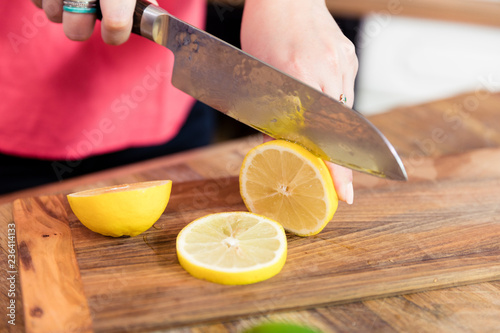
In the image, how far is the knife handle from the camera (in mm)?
1054

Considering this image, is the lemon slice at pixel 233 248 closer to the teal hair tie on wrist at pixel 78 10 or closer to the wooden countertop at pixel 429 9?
the teal hair tie on wrist at pixel 78 10

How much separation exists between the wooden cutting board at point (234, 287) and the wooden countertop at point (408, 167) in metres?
0.02

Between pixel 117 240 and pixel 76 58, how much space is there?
1.87 feet

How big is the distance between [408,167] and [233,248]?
2.34 feet

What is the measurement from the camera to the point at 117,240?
1027 mm

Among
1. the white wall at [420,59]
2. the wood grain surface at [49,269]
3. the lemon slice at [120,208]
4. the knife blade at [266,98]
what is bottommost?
the white wall at [420,59]

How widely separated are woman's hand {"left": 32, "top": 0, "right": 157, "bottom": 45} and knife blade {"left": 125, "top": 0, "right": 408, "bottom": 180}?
0.04 metres

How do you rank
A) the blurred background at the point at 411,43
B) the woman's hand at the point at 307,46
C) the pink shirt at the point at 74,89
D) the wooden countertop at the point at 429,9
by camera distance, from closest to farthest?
the woman's hand at the point at 307,46 < the pink shirt at the point at 74,89 < the wooden countertop at the point at 429,9 < the blurred background at the point at 411,43

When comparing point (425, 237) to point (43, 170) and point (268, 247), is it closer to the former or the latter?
point (268, 247)

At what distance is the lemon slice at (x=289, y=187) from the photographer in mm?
1031

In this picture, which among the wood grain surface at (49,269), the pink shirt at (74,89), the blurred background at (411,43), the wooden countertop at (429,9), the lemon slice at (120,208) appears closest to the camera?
the wood grain surface at (49,269)

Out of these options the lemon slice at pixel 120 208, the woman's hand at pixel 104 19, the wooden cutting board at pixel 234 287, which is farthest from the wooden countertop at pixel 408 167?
the woman's hand at pixel 104 19

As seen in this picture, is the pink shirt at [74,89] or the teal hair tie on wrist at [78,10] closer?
the teal hair tie on wrist at [78,10]

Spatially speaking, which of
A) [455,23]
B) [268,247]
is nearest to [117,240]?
[268,247]
